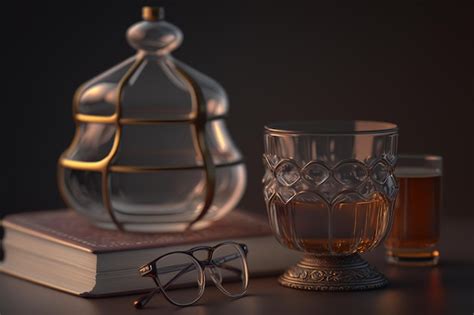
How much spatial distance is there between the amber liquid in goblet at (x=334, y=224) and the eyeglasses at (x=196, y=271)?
88 millimetres

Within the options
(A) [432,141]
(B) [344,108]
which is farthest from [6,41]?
(A) [432,141]

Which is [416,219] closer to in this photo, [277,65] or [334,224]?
[334,224]

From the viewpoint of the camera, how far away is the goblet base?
1.63 m

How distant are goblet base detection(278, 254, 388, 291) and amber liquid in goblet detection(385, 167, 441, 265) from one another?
0.17 meters

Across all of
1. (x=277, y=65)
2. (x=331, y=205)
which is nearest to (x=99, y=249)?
(x=331, y=205)

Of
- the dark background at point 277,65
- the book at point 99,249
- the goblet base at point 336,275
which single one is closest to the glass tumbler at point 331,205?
the goblet base at point 336,275

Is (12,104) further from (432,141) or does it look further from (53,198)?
(432,141)

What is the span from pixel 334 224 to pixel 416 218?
0.85 ft

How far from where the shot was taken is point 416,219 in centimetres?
180

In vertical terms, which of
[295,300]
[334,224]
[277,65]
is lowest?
[295,300]

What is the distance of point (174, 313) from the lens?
5.01 feet

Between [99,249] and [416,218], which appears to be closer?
[99,249]

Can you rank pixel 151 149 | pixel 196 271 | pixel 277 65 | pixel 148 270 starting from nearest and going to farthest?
pixel 148 270 < pixel 196 271 < pixel 151 149 < pixel 277 65

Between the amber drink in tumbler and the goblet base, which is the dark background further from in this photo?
the goblet base
